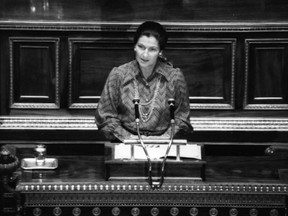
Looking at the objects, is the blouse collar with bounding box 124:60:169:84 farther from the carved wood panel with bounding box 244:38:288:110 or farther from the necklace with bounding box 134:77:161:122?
the carved wood panel with bounding box 244:38:288:110

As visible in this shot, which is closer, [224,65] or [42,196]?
[42,196]

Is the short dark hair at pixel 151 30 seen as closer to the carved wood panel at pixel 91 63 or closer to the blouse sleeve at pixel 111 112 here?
the blouse sleeve at pixel 111 112

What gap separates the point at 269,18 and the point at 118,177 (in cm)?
237

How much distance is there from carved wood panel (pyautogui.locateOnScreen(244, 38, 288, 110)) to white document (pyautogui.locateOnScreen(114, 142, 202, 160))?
1674 mm

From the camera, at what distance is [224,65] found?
6.36 m

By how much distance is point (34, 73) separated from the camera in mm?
6312

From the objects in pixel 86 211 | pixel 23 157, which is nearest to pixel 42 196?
pixel 86 211

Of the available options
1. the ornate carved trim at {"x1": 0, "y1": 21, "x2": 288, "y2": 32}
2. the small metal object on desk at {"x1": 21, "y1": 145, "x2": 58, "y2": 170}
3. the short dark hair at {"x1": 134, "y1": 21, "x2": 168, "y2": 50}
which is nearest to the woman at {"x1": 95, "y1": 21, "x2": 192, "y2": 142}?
the short dark hair at {"x1": 134, "y1": 21, "x2": 168, "y2": 50}

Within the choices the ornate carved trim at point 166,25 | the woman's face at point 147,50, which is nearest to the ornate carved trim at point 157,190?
the woman's face at point 147,50

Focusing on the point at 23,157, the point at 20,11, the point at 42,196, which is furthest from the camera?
the point at 20,11

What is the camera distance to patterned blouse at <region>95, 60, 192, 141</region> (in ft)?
17.2

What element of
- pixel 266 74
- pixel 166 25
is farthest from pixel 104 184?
pixel 266 74

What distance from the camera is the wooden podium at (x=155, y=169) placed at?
15.1ft

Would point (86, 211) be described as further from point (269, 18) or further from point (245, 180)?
point (269, 18)
